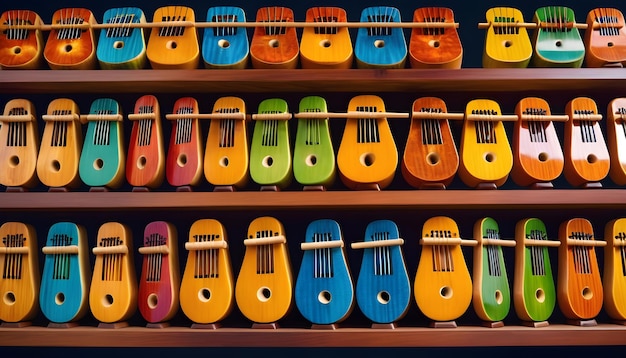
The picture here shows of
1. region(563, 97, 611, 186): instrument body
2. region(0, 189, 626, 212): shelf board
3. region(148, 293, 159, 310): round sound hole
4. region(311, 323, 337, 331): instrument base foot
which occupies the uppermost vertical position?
region(563, 97, 611, 186): instrument body

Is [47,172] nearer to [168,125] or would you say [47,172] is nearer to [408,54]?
[168,125]

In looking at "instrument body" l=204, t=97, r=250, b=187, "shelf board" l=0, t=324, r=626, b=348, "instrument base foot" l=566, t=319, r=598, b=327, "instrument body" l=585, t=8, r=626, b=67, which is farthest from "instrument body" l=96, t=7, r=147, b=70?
"instrument base foot" l=566, t=319, r=598, b=327

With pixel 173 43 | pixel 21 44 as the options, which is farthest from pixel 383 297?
pixel 21 44

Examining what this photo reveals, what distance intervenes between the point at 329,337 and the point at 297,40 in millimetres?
773

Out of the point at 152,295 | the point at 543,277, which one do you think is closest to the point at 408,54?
the point at 543,277

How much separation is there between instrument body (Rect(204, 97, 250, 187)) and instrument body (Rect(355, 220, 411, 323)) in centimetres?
36

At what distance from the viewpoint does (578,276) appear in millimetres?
1547

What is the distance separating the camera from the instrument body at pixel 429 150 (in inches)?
61.3

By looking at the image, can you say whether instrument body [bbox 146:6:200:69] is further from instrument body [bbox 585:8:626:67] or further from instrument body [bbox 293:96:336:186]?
instrument body [bbox 585:8:626:67]

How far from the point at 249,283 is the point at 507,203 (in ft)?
2.21

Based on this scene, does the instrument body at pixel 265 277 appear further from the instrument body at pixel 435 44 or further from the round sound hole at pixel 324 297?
the instrument body at pixel 435 44

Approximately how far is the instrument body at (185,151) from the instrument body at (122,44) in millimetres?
163

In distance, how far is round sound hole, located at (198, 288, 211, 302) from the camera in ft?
5.03

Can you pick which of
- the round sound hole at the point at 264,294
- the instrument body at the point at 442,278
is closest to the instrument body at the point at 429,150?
Answer: the instrument body at the point at 442,278
